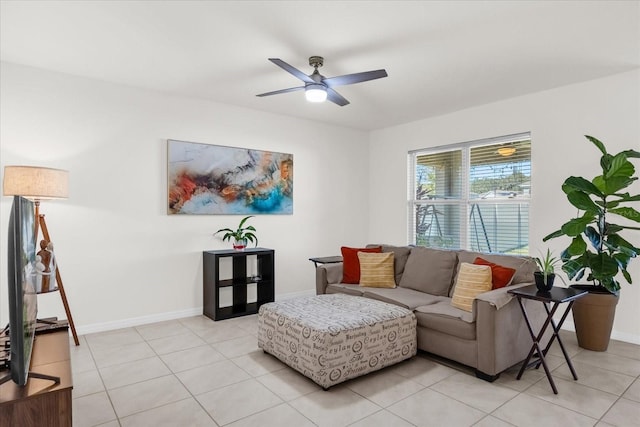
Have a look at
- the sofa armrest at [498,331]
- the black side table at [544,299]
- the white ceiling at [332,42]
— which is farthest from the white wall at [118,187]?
the black side table at [544,299]

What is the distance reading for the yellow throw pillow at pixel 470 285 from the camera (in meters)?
3.01

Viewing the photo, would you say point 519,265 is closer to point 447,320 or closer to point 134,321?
point 447,320

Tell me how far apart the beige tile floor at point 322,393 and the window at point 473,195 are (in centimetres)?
159

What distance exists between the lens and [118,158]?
3924 millimetres

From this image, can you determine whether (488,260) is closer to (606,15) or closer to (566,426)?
(566,426)

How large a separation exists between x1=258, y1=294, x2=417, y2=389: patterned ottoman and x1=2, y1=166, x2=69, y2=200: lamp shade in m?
1.98

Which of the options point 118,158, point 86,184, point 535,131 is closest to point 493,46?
point 535,131

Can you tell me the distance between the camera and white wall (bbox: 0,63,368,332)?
3504 mm

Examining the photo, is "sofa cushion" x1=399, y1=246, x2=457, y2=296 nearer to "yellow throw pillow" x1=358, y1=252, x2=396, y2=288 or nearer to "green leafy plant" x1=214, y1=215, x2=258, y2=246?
"yellow throw pillow" x1=358, y1=252, x2=396, y2=288

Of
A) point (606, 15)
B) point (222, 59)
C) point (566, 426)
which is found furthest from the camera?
point (222, 59)

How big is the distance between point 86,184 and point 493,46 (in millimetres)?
3955

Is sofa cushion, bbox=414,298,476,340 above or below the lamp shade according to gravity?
below

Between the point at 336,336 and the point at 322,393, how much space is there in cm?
39

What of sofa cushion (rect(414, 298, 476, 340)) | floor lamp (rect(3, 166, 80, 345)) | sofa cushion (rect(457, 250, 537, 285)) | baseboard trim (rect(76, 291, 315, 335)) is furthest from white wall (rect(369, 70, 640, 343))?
floor lamp (rect(3, 166, 80, 345))
